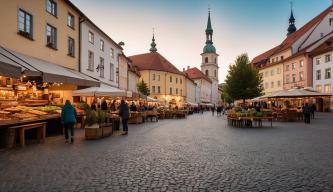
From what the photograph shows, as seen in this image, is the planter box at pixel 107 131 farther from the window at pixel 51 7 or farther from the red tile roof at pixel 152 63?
the red tile roof at pixel 152 63

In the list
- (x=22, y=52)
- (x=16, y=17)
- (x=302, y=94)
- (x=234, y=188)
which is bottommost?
(x=234, y=188)

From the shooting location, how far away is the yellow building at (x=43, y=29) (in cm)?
1577

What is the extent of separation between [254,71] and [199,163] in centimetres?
4575

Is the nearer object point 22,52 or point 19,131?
point 19,131

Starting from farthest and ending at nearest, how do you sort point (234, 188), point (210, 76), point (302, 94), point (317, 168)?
point (210, 76) < point (302, 94) < point (317, 168) < point (234, 188)

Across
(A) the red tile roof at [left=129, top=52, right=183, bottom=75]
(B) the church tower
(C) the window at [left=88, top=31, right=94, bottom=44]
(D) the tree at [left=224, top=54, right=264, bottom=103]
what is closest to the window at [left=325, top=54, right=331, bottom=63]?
(D) the tree at [left=224, top=54, right=264, bottom=103]

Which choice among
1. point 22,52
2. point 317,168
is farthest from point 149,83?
point 317,168

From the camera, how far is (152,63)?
7938 centimetres

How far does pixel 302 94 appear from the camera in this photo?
25094mm

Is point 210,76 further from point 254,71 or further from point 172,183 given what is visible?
point 172,183

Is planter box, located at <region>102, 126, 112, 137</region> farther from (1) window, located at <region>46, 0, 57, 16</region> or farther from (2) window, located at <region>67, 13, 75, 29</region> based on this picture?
(2) window, located at <region>67, 13, 75, 29</region>

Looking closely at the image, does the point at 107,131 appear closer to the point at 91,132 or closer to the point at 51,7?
the point at 91,132

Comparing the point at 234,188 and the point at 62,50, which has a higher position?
the point at 62,50

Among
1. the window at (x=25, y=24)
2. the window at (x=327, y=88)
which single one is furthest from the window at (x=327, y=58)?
the window at (x=25, y=24)
